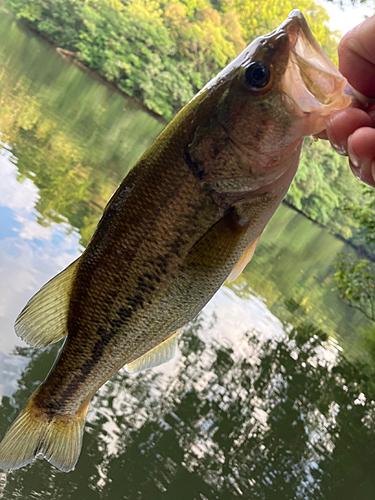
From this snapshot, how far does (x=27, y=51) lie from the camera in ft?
79.9

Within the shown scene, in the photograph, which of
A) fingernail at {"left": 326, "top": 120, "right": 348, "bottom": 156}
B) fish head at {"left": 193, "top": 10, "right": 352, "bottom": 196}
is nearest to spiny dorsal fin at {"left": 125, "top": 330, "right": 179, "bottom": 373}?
fish head at {"left": 193, "top": 10, "right": 352, "bottom": 196}

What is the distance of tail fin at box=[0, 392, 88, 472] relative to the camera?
1.81m

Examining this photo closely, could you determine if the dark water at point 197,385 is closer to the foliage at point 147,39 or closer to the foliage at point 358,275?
the foliage at point 358,275

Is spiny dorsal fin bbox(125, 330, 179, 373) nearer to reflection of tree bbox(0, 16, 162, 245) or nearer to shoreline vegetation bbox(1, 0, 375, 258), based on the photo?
reflection of tree bbox(0, 16, 162, 245)

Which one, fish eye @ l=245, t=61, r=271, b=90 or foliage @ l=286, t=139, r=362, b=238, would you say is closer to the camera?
fish eye @ l=245, t=61, r=271, b=90

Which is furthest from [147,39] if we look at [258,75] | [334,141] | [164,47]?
[334,141]

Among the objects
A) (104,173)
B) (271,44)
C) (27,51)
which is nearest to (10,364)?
(271,44)

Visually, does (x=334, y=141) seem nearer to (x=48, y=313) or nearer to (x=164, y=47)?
(x=48, y=313)

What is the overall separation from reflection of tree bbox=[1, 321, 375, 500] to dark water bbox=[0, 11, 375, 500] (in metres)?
0.02

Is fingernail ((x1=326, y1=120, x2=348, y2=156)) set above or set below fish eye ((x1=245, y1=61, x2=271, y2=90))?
below

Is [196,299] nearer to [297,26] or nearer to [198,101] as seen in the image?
[198,101]

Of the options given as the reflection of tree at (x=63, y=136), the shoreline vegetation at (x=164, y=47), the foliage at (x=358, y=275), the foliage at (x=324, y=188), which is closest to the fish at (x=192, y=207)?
the reflection of tree at (x=63, y=136)

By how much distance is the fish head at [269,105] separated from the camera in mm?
1467

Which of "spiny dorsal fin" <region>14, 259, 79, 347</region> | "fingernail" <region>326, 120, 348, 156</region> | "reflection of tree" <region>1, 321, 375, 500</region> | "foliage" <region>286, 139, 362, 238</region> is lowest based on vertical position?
"reflection of tree" <region>1, 321, 375, 500</region>
